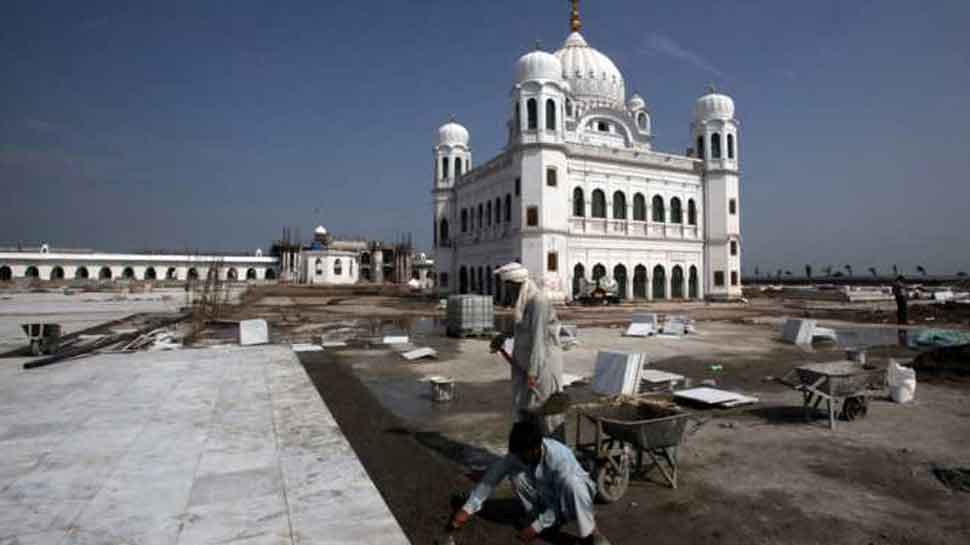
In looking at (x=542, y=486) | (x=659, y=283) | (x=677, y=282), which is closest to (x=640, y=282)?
(x=659, y=283)

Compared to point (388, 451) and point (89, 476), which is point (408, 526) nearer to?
point (388, 451)

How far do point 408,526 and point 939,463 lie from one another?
5.08 meters

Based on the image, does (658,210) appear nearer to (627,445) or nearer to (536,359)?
(627,445)

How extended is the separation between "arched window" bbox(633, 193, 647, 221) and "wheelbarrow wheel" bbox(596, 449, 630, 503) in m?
35.5

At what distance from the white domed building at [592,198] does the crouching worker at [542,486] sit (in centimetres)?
2719

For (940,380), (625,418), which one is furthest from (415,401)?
(940,380)

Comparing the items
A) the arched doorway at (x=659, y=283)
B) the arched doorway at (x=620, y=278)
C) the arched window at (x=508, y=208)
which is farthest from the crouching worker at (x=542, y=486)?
the arched doorway at (x=659, y=283)

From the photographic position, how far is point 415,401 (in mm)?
7992

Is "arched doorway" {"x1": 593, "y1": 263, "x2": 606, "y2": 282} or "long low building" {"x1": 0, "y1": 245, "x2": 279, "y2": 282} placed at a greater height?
"long low building" {"x1": 0, "y1": 245, "x2": 279, "y2": 282}

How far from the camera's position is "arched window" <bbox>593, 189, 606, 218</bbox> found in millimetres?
36656

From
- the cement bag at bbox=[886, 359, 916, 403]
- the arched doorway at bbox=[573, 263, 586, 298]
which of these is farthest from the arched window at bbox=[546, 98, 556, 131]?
the cement bag at bbox=[886, 359, 916, 403]

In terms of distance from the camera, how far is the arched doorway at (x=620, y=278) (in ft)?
121

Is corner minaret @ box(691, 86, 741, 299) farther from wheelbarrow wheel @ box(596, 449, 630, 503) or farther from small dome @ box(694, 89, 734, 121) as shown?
wheelbarrow wheel @ box(596, 449, 630, 503)

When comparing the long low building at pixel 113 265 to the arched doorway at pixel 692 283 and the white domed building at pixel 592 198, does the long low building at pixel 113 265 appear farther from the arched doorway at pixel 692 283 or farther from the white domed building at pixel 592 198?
the arched doorway at pixel 692 283
